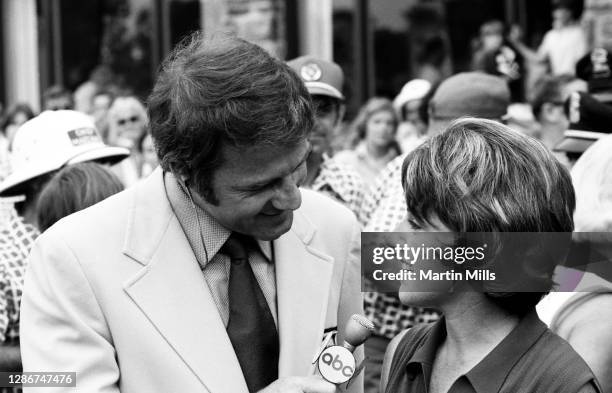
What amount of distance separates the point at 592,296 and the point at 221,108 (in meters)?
1.02

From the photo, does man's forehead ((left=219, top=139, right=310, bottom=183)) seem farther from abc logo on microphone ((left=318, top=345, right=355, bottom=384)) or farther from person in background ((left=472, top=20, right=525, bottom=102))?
person in background ((left=472, top=20, right=525, bottom=102))

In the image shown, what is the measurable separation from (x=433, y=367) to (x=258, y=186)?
0.58m

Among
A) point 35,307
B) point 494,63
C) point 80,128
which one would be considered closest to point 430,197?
point 35,307

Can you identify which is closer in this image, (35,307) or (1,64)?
(35,307)

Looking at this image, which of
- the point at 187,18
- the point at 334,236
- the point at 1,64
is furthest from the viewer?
the point at 1,64

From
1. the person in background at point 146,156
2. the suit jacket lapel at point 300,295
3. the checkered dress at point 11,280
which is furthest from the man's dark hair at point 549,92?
the suit jacket lapel at point 300,295

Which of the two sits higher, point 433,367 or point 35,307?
point 35,307

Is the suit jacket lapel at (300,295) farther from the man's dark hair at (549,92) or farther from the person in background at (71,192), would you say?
the man's dark hair at (549,92)

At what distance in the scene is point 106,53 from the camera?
1320 centimetres

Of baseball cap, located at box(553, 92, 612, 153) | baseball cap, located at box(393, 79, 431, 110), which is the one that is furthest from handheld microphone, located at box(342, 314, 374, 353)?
baseball cap, located at box(393, 79, 431, 110)

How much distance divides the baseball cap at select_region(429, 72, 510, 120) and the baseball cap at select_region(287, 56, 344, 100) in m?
0.52

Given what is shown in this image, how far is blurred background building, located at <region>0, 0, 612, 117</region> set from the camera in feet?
33.3

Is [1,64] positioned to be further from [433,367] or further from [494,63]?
[433,367]

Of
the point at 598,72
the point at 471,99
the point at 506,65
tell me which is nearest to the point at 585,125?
the point at 471,99
